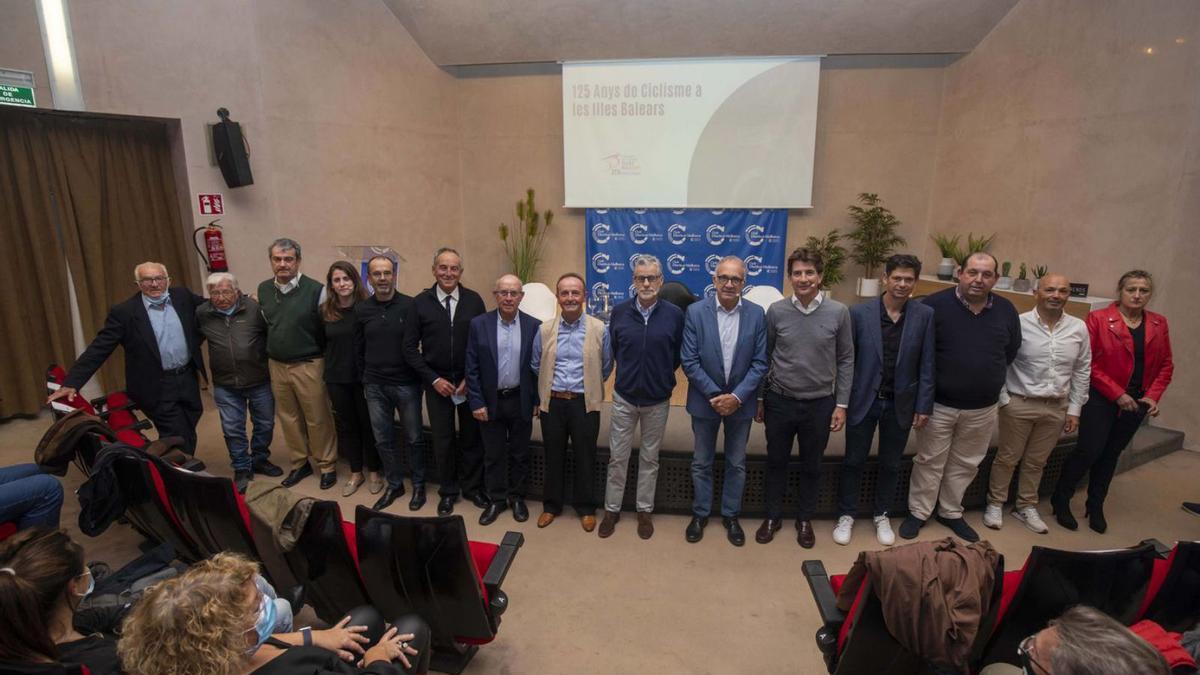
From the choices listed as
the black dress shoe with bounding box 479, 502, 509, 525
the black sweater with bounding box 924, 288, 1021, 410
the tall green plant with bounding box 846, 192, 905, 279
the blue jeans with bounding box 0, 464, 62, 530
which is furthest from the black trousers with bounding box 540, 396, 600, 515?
the tall green plant with bounding box 846, 192, 905, 279

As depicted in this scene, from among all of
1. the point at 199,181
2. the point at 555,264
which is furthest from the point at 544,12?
the point at 199,181

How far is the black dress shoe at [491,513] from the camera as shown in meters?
3.43

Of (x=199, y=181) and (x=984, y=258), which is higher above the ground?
(x=199, y=181)

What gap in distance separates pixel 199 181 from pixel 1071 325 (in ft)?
22.5

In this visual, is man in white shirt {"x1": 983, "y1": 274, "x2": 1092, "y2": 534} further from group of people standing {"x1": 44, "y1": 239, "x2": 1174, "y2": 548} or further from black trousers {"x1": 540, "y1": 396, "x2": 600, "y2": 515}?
black trousers {"x1": 540, "y1": 396, "x2": 600, "y2": 515}

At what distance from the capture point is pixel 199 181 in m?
5.26

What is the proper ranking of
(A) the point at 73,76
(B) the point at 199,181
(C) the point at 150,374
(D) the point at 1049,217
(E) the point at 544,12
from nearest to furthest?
(C) the point at 150,374 < (A) the point at 73,76 < (B) the point at 199,181 < (D) the point at 1049,217 < (E) the point at 544,12

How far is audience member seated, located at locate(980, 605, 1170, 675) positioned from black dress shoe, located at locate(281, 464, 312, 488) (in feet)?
13.4

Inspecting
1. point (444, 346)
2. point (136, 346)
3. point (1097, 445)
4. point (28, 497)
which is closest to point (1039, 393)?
point (1097, 445)

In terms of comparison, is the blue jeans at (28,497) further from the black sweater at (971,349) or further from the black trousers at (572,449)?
the black sweater at (971,349)

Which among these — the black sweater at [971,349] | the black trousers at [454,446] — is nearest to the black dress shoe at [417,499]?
the black trousers at [454,446]

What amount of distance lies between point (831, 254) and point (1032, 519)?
171 inches

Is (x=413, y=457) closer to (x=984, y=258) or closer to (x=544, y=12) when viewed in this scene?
(x=984, y=258)

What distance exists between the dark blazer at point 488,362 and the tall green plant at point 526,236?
4562 mm
